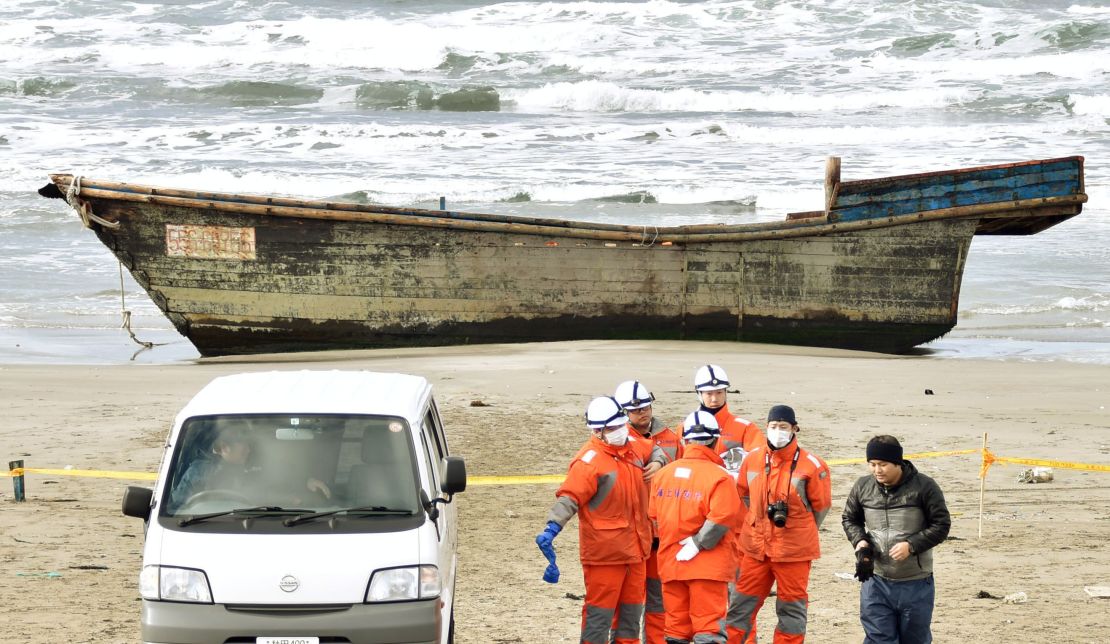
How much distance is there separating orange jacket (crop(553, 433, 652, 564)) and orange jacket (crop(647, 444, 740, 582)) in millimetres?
245

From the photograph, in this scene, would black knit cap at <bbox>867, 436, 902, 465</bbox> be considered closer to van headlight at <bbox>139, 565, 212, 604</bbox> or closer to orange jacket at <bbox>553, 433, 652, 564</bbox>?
orange jacket at <bbox>553, 433, 652, 564</bbox>

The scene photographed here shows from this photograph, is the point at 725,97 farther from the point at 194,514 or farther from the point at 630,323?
the point at 194,514

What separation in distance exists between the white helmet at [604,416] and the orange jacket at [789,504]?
0.82 metres

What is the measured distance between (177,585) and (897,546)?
326cm

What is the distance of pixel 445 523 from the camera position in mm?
6555

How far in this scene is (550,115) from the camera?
43406mm

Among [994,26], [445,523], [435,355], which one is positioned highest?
[994,26]

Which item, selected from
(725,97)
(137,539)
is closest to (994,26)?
(725,97)

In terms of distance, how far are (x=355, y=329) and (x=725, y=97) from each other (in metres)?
28.6

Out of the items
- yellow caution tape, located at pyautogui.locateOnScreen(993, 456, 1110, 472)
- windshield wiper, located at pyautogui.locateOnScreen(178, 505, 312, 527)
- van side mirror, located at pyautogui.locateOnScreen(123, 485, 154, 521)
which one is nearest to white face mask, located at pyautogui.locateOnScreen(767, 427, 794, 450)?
windshield wiper, located at pyautogui.locateOnScreen(178, 505, 312, 527)

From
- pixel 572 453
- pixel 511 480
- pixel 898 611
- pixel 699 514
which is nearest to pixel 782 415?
pixel 699 514

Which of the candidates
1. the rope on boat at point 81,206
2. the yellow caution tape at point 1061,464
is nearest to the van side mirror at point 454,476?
the yellow caution tape at point 1061,464

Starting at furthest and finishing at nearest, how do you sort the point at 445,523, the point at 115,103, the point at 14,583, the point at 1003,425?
the point at 115,103
the point at 1003,425
the point at 14,583
the point at 445,523

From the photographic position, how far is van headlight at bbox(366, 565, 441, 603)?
5.77 meters
